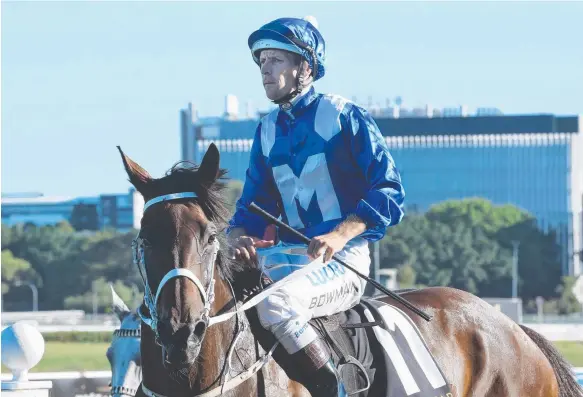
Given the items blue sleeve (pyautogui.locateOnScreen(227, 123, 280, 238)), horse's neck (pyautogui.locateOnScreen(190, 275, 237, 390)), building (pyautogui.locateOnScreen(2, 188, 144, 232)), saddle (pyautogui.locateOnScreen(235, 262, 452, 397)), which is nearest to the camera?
horse's neck (pyautogui.locateOnScreen(190, 275, 237, 390))

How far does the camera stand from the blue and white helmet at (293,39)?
7.36m

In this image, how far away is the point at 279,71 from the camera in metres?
7.42

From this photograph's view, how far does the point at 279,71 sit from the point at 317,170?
477mm

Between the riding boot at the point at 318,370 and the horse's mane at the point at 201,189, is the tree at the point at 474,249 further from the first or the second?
the horse's mane at the point at 201,189

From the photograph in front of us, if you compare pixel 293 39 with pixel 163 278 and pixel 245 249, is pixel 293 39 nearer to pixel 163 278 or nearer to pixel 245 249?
pixel 245 249

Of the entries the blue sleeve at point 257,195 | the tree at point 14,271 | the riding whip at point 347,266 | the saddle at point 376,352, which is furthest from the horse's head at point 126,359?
the tree at point 14,271

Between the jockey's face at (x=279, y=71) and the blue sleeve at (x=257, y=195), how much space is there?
35 centimetres

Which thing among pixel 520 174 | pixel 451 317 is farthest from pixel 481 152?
pixel 451 317

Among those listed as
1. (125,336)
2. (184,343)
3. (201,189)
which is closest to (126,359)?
(125,336)

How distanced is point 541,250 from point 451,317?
98307 millimetres

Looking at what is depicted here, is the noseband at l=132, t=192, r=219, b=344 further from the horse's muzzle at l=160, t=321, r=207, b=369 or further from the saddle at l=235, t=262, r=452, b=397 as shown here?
the saddle at l=235, t=262, r=452, b=397

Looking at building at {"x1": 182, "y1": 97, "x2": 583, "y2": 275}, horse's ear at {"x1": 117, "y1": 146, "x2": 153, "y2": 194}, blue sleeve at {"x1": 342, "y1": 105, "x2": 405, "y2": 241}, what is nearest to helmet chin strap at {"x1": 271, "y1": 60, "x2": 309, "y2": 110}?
blue sleeve at {"x1": 342, "y1": 105, "x2": 405, "y2": 241}

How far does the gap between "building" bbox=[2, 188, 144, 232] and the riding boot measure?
118m

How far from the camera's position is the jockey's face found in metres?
7.41
